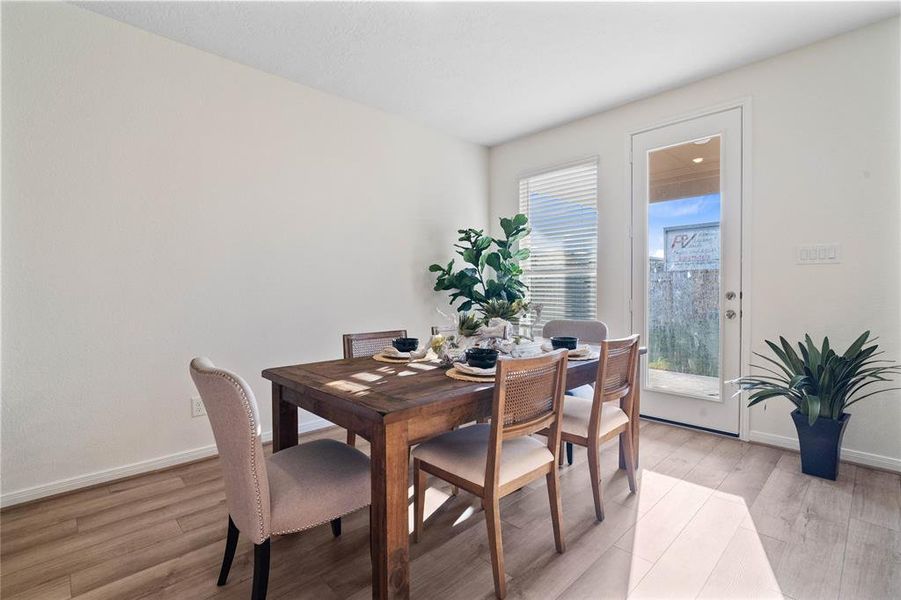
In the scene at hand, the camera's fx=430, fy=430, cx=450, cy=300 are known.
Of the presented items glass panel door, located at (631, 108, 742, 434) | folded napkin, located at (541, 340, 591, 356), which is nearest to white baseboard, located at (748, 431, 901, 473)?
glass panel door, located at (631, 108, 742, 434)

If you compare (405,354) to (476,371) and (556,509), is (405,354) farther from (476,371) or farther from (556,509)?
(556,509)

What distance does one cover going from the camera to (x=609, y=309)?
12.5ft

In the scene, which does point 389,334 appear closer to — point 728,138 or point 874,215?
point 728,138

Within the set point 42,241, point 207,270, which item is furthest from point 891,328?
point 42,241

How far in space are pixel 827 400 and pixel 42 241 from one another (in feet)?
14.6

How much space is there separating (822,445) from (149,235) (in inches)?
164

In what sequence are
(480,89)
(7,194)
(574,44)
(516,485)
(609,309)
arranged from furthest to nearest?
(609,309), (480,89), (574,44), (7,194), (516,485)

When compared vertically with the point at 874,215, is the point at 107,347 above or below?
below

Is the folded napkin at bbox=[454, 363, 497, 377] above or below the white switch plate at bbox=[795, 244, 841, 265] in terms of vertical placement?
below

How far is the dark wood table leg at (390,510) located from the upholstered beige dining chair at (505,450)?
302 millimetres

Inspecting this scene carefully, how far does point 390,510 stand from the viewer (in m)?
1.40

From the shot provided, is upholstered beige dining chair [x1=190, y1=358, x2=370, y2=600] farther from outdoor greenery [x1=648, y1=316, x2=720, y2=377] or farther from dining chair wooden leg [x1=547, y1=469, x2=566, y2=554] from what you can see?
outdoor greenery [x1=648, y1=316, x2=720, y2=377]

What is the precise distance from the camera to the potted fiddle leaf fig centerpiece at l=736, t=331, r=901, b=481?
243 cm

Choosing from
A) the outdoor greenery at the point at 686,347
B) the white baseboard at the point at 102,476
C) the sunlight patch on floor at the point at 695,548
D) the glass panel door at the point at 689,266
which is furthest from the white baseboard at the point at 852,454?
the white baseboard at the point at 102,476
